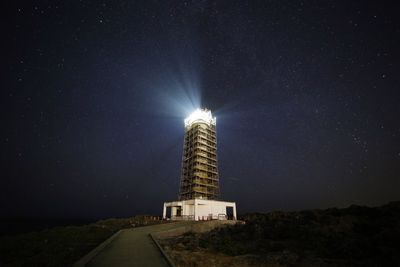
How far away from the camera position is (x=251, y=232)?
22.7 metres

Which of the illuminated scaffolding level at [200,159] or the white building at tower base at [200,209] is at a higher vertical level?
the illuminated scaffolding level at [200,159]

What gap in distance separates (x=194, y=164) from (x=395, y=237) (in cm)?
4072

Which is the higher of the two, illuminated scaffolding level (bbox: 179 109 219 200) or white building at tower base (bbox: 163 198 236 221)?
illuminated scaffolding level (bbox: 179 109 219 200)

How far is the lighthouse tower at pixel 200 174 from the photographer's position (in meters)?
44.3

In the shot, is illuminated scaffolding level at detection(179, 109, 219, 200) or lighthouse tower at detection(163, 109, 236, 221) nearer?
lighthouse tower at detection(163, 109, 236, 221)

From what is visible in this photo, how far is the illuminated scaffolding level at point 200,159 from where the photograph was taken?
51281 mm

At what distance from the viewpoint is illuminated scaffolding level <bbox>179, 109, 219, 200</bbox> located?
51.3 m

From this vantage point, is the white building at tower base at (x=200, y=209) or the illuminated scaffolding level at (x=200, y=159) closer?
the white building at tower base at (x=200, y=209)

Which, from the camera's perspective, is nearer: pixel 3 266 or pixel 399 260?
pixel 3 266

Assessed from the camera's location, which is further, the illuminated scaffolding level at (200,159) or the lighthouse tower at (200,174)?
the illuminated scaffolding level at (200,159)

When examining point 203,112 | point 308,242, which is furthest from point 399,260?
point 203,112

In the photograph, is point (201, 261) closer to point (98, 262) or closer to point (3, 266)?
point (98, 262)

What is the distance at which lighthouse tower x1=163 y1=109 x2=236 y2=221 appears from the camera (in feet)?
145

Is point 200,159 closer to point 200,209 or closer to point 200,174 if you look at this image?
point 200,174
